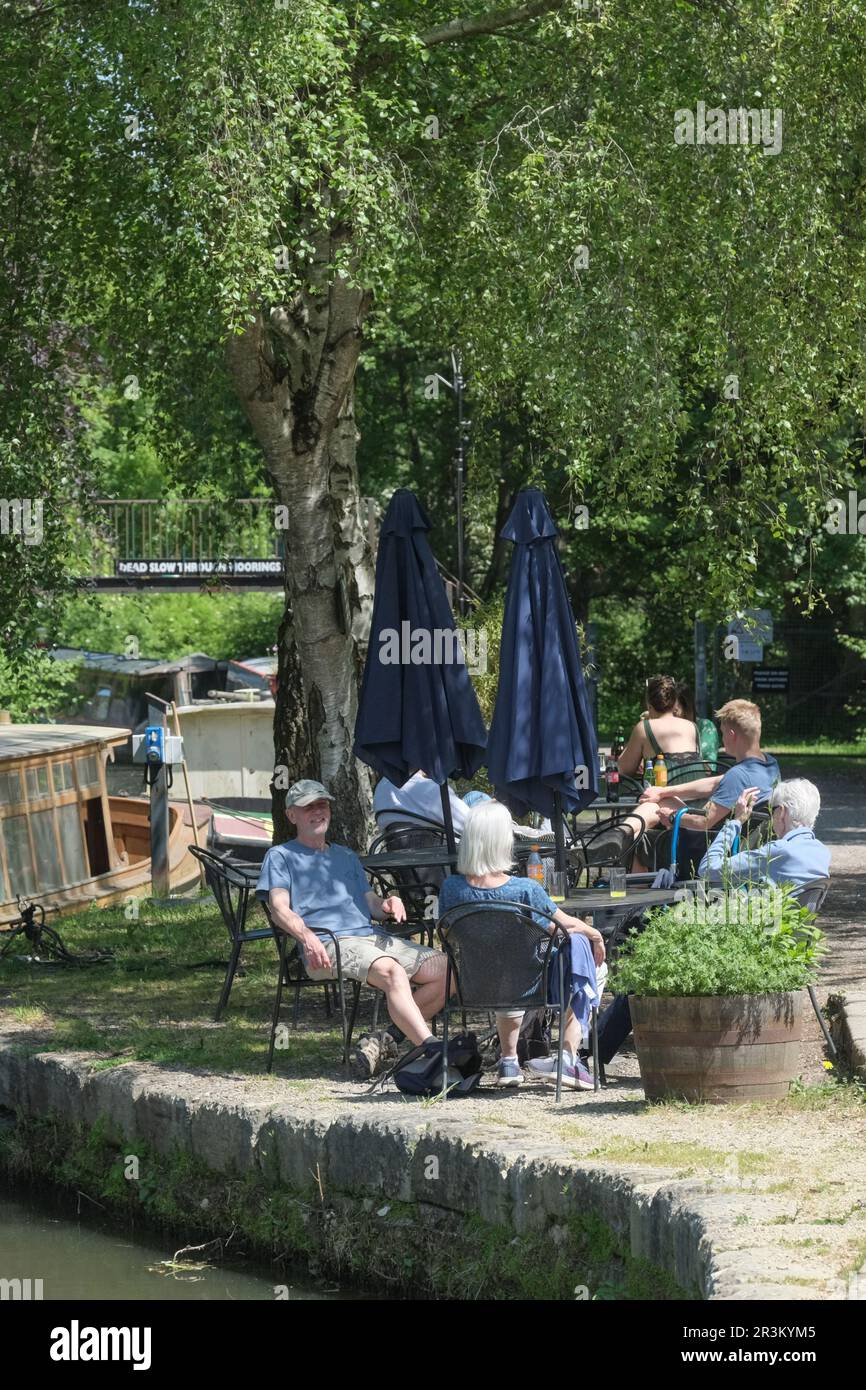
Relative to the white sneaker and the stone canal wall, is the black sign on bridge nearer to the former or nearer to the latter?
the stone canal wall

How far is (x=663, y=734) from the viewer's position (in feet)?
40.0

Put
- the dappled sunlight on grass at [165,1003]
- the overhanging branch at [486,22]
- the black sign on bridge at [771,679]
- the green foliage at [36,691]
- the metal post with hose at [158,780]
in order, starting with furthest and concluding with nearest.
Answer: the black sign on bridge at [771,679]
the green foliage at [36,691]
the metal post with hose at [158,780]
the overhanging branch at [486,22]
the dappled sunlight on grass at [165,1003]

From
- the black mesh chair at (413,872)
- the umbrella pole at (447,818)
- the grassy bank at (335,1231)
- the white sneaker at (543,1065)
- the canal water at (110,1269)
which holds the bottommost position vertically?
the canal water at (110,1269)

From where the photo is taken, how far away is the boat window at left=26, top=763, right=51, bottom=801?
15055 millimetres

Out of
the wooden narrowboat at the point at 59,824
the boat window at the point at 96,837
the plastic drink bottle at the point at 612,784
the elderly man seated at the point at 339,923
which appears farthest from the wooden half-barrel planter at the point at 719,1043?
the boat window at the point at 96,837

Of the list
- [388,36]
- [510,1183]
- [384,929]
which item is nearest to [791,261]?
[388,36]

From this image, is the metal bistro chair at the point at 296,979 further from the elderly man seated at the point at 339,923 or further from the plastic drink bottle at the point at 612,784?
the plastic drink bottle at the point at 612,784

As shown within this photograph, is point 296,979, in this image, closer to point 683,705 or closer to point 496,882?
point 496,882

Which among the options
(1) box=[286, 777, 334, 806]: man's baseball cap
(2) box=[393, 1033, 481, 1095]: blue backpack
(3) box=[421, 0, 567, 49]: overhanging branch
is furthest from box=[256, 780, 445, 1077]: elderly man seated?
(3) box=[421, 0, 567, 49]: overhanging branch

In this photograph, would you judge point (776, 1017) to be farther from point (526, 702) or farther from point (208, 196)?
point (208, 196)

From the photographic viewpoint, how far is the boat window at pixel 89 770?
16.1 m

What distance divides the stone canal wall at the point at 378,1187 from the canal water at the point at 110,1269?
0.44 feet

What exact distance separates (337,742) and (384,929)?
3910 millimetres

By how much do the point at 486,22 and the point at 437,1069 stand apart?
7366 millimetres
